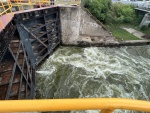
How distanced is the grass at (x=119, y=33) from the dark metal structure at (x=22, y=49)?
608cm

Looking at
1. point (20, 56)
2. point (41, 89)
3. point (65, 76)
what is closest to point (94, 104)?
point (20, 56)

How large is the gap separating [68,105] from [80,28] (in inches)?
401

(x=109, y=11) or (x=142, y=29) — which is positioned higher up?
(x=109, y=11)

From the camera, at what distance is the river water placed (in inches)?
265

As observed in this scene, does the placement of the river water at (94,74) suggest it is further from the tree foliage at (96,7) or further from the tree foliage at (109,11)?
the tree foliage at (109,11)

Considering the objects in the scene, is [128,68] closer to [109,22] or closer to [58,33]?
[58,33]

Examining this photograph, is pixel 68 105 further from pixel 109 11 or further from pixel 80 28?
pixel 109 11

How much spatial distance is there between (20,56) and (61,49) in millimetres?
5022

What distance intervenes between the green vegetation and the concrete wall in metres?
1.97

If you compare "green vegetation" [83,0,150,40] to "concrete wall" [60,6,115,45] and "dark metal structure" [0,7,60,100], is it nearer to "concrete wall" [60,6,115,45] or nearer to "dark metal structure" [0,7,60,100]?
"concrete wall" [60,6,115,45]

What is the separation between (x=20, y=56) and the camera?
5.73m

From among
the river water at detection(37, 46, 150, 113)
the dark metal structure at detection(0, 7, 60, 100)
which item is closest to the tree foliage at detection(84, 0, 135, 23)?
the river water at detection(37, 46, 150, 113)

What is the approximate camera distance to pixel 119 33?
13070 millimetres

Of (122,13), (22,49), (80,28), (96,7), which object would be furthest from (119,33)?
(22,49)
